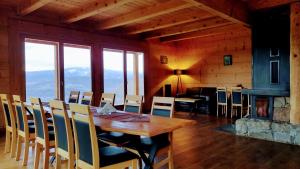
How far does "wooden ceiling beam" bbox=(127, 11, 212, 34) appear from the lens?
17.2 feet

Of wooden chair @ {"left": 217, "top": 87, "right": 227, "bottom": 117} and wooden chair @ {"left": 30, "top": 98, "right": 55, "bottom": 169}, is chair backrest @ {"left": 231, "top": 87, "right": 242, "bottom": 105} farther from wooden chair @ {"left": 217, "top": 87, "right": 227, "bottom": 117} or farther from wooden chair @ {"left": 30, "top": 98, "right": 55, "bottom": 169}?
wooden chair @ {"left": 30, "top": 98, "right": 55, "bottom": 169}

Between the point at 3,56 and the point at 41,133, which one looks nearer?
the point at 41,133

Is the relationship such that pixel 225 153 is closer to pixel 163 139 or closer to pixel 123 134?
pixel 163 139

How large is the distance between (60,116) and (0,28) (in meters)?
3.60

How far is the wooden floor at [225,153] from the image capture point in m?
3.09

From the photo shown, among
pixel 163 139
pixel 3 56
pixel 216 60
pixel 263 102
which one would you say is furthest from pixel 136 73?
pixel 163 139

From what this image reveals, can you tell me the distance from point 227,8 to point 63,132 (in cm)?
365

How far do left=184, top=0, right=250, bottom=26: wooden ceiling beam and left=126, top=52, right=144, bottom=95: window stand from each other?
3748mm

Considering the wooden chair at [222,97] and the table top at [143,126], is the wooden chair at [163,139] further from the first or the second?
the wooden chair at [222,97]

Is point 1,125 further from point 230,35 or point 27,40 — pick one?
point 230,35

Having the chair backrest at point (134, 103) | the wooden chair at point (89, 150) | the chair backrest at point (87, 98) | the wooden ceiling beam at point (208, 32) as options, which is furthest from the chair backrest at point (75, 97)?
the wooden ceiling beam at point (208, 32)

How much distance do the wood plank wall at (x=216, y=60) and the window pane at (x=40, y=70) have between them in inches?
196

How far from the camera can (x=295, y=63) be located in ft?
13.3

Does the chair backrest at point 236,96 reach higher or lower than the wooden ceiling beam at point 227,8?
lower
